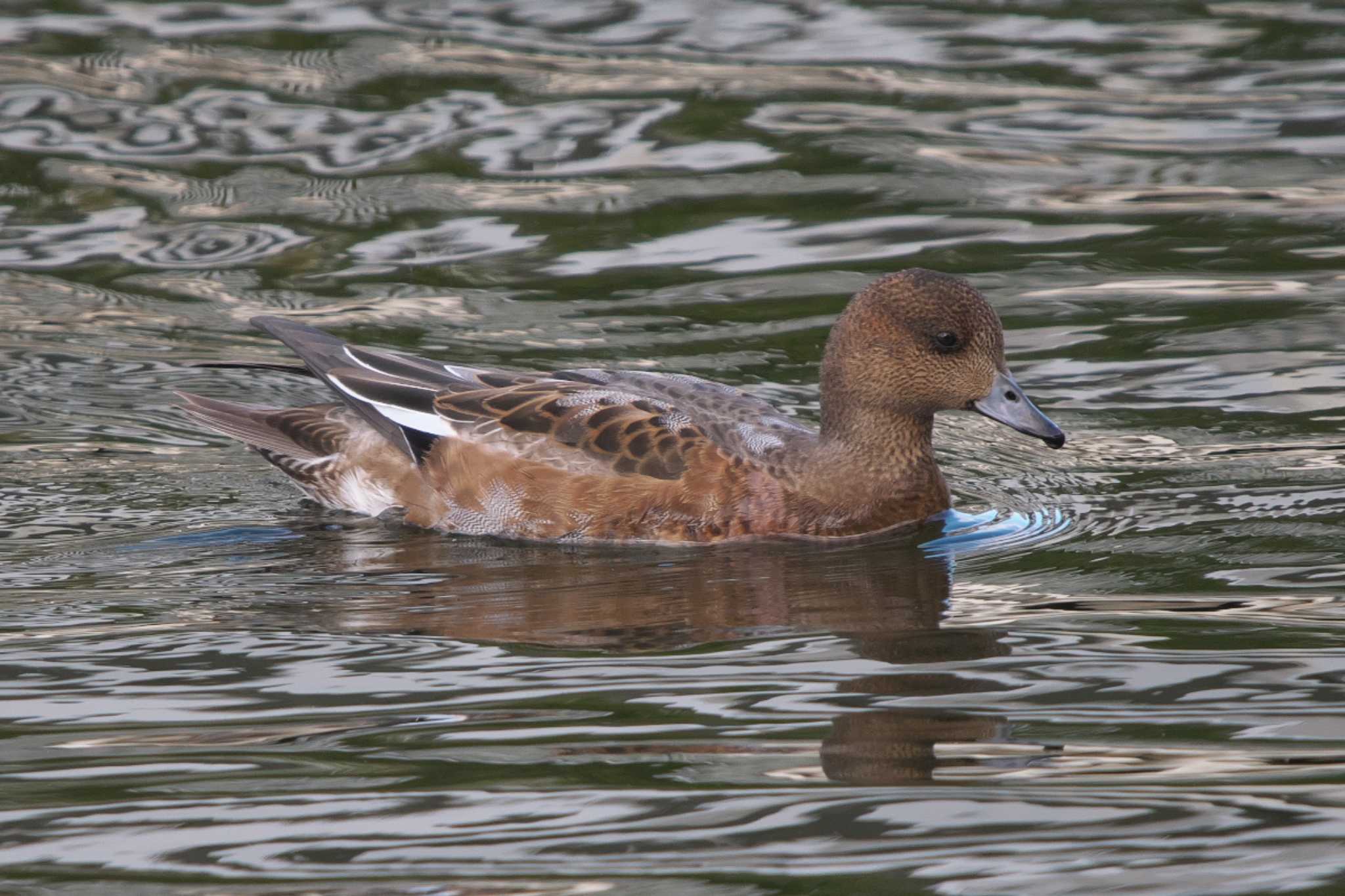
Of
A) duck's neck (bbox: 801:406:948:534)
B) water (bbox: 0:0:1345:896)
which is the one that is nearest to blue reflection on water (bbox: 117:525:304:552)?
water (bbox: 0:0:1345:896)

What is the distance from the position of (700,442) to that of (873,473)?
2.27ft

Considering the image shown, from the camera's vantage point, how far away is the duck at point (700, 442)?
26.8ft

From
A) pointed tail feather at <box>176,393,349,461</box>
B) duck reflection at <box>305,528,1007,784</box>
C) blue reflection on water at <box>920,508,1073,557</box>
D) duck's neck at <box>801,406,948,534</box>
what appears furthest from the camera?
pointed tail feather at <box>176,393,349,461</box>

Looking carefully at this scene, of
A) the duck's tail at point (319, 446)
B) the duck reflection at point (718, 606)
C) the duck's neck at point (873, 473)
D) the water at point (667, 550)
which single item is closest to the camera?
the water at point (667, 550)

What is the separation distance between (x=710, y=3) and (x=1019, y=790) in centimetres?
1121

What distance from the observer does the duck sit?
8.18 m

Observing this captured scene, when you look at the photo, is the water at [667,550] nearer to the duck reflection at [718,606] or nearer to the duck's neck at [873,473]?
the duck reflection at [718,606]

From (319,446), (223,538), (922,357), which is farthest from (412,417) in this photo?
(922,357)

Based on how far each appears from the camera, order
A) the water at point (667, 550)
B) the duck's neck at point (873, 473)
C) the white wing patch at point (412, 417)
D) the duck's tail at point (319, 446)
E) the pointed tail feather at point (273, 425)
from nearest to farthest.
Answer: the water at point (667, 550)
the duck's neck at point (873, 473)
the white wing patch at point (412, 417)
the duck's tail at point (319, 446)
the pointed tail feather at point (273, 425)

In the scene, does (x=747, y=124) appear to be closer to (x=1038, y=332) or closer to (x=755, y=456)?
(x=1038, y=332)

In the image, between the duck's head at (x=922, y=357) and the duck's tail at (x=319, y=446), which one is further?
the duck's tail at (x=319, y=446)

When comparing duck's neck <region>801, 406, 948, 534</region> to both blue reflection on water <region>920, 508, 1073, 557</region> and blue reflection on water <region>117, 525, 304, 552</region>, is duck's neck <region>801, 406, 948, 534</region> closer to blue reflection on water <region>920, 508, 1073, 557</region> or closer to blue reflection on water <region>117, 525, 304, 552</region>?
blue reflection on water <region>920, 508, 1073, 557</region>

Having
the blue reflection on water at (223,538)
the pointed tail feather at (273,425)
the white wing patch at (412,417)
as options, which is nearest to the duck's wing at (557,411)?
the white wing patch at (412,417)

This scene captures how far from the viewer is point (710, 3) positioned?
15609 millimetres
